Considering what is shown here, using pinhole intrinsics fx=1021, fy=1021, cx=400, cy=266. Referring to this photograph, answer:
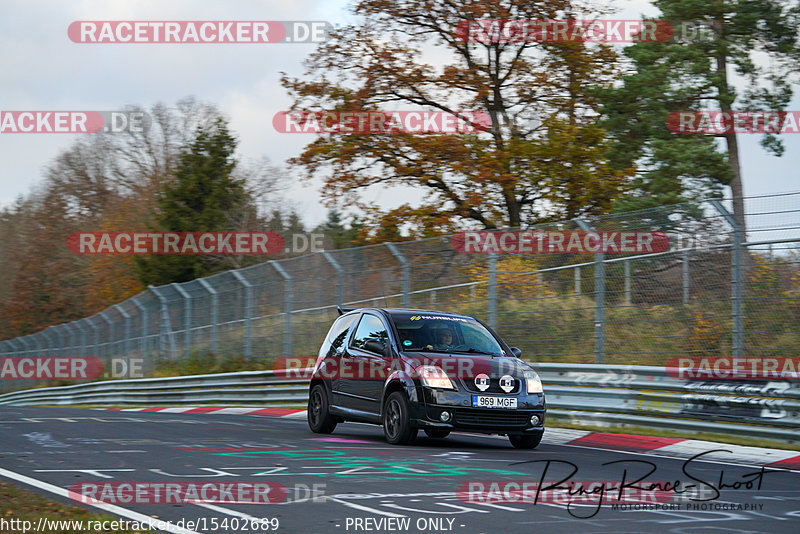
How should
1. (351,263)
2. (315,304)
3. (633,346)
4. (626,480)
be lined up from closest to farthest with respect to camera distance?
(626,480)
(633,346)
(351,263)
(315,304)

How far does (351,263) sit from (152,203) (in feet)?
133

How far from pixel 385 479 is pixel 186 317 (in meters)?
20.3

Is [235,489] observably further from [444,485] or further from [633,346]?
[633,346]

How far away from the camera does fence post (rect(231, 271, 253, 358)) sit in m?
23.9

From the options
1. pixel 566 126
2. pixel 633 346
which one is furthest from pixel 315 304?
pixel 566 126

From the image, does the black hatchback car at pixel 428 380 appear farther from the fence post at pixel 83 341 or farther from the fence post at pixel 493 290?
the fence post at pixel 83 341

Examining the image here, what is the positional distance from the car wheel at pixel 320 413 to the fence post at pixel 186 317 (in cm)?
1414

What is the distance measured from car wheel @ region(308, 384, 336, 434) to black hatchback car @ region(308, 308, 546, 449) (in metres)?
0.02

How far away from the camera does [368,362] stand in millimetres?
12641

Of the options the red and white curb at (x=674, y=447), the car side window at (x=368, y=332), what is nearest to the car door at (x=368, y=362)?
the car side window at (x=368, y=332)

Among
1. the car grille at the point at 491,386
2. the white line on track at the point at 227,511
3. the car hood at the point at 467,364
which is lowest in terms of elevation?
the white line on track at the point at 227,511

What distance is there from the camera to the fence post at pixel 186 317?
2777cm

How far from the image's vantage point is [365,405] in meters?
12.6

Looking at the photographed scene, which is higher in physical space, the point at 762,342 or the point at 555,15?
the point at 555,15
